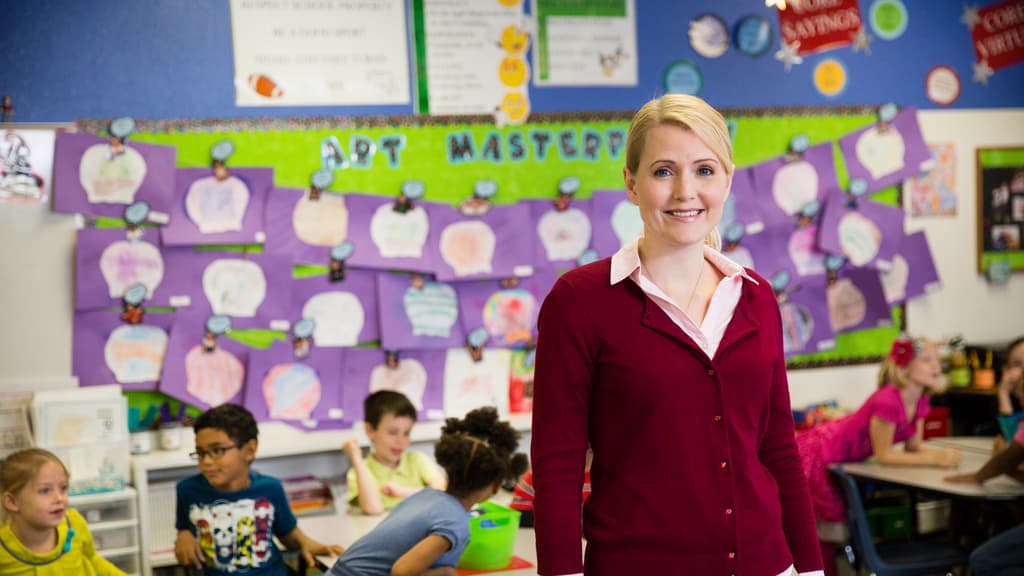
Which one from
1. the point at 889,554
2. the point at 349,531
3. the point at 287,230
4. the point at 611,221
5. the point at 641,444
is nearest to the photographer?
the point at 641,444

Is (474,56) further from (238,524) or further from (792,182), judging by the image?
(238,524)

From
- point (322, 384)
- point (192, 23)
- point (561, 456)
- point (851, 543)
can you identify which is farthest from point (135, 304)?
point (561, 456)

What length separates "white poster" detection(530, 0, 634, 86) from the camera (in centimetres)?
459

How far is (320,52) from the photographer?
14.0 ft

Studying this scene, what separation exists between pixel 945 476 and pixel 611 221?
172cm

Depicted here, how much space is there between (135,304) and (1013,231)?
13.1ft

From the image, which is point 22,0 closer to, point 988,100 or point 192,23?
point 192,23

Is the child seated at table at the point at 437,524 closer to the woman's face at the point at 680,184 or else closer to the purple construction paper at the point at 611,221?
the woman's face at the point at 680,184

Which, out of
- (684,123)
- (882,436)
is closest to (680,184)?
(684,123)

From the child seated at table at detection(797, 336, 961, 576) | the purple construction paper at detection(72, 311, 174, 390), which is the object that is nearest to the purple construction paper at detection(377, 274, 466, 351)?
the purple construction paper at detection(72, 311, 174, 390)

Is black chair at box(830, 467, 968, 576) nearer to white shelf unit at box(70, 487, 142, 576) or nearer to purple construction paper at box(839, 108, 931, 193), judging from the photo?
purple construction paper at box(839, 108, 931, 193)

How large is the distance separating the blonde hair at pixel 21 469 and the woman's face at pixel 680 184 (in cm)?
209

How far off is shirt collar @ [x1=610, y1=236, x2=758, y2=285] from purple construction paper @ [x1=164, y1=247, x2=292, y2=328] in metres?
2.87

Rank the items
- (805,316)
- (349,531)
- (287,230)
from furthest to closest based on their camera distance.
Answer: (805,316)
(287,230)
(349,531)
